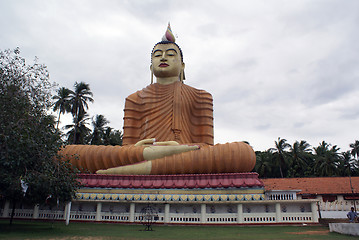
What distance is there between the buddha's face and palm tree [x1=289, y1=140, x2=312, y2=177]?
21.5m

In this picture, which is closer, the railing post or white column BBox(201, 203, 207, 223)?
white column BBox(201, 203, 207, 223)

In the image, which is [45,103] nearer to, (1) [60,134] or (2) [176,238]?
(1) [60,134]

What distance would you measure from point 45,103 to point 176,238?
20.4ft

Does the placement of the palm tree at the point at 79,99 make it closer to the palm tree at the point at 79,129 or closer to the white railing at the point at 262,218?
the palm tree at the point at 79,129

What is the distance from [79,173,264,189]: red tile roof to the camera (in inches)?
512

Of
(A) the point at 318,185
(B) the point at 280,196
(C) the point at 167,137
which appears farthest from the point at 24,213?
(A) the point at 318,185

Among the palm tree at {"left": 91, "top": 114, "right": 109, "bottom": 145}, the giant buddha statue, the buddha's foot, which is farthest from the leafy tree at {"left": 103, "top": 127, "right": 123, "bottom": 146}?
the buddha's foot

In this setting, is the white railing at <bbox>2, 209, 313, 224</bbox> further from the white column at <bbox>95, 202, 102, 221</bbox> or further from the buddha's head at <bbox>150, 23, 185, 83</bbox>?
the buddha's head at <bbox>150, 23, 185, 83</bbox>

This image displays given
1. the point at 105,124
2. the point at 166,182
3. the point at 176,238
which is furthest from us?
the point at 105,124

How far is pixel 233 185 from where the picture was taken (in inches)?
508

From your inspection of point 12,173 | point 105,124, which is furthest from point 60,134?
point 105,124

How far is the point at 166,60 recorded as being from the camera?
18.4 metres

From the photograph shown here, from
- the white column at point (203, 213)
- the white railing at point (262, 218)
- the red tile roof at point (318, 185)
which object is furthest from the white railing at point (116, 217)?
the red tile roof at point (318, 185)

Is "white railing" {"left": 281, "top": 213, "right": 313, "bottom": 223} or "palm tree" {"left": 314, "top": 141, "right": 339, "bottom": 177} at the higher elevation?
"palm tree" {"left": 314, "top": 141, "right": 339, "bottom": 177}
